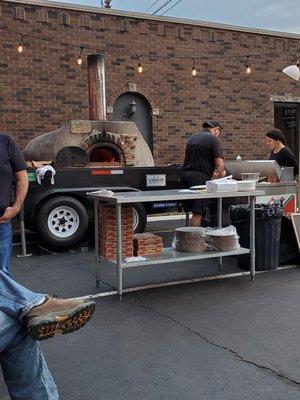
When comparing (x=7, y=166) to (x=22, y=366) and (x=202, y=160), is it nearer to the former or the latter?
(x=22, y=366)

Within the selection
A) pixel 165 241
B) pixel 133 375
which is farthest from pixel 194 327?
pixel 165 241

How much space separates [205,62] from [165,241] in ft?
19.1

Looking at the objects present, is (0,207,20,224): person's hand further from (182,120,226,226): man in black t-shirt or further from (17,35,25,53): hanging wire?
(17,35,25,53): hanging wire

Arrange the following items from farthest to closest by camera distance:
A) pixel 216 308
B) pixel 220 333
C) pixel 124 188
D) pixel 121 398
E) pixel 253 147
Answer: pixel 253 147, pixel 124 188, pixel 216 308, pixel 220 333, pixel 121 398

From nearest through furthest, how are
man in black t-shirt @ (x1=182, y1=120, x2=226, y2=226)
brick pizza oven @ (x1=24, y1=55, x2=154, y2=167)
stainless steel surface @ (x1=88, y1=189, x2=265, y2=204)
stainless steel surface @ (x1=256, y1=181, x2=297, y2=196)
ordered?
stainless steel surface @ (x1=88, y1=189, x2=265, y2=204) < man in black t-shirt @ (x1=182, y1=120, x2=226, y2=226) < stainless steel surface @ (x1=256, y1=181, x2=297, y2=196) < brick pizza oven @ (x1=24, y1=55, x2=154, y2=167)

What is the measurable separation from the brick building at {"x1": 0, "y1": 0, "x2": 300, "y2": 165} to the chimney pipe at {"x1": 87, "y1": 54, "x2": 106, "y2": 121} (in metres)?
1.34

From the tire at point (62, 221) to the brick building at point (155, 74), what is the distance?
131 inches

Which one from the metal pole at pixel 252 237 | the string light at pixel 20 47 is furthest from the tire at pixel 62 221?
the string light at pixel 20 47

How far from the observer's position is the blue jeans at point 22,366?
94.0 inches

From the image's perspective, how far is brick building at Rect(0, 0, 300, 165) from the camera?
A: 33.2 feet

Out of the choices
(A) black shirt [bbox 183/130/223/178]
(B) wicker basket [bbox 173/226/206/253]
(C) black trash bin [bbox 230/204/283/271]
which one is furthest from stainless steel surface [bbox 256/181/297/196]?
(B) wicker basket [bbox 173/226/206/253]

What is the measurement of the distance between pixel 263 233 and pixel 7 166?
3341mm

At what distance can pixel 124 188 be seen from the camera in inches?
310

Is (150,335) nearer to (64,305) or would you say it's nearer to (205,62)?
(64,305)
